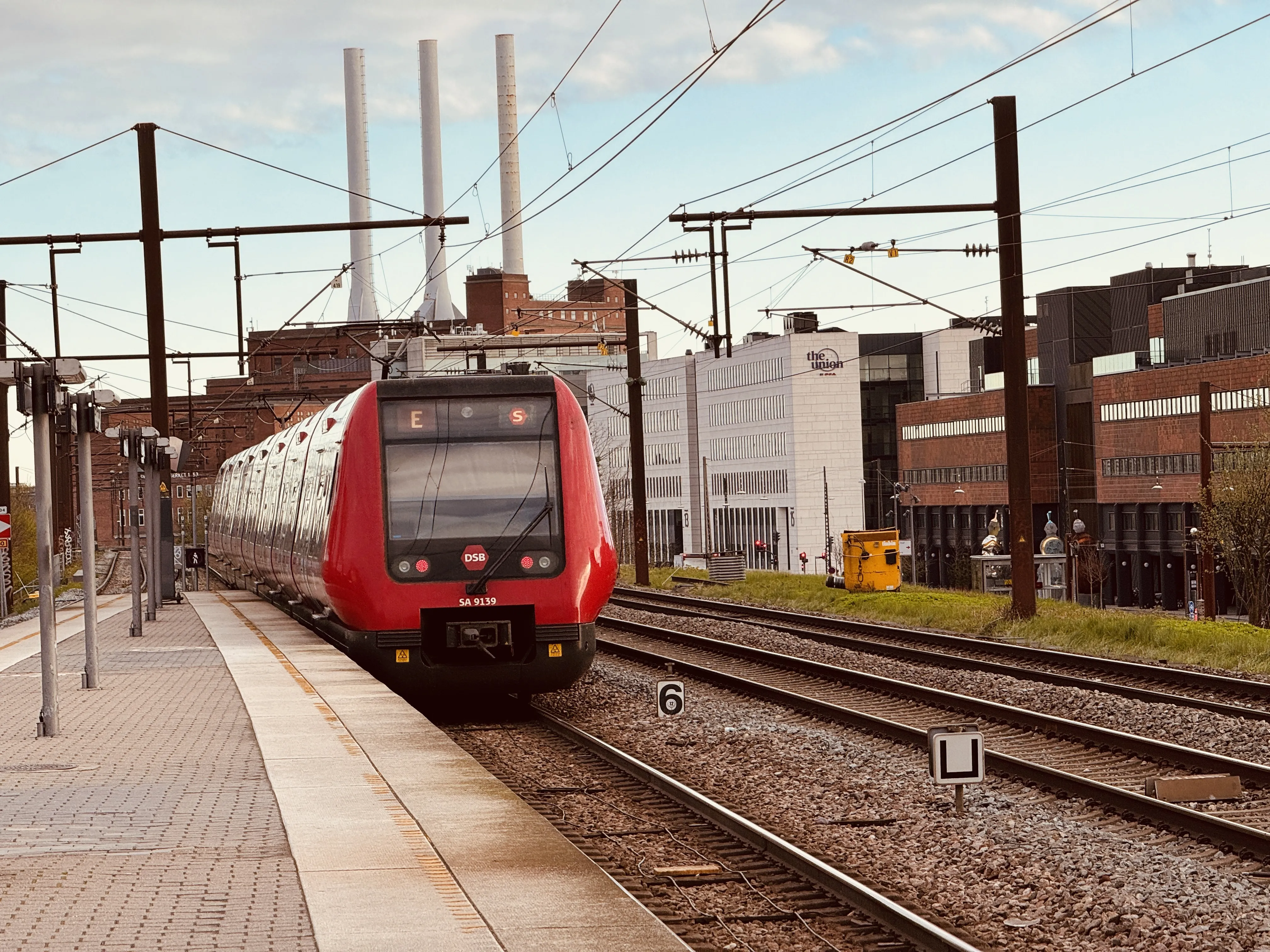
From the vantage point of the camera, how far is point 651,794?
1246 cm

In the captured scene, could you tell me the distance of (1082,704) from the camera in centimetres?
1742

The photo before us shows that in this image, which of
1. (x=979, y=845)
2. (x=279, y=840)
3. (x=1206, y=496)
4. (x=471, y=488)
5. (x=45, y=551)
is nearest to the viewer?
(x=279, y=840)

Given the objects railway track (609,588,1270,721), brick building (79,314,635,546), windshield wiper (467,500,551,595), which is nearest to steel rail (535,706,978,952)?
windshield wiper (467,500,551,595)

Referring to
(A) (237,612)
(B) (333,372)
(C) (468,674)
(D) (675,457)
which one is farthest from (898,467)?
Answer: (C) (468,674)

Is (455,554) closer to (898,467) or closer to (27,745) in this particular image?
(27,745)

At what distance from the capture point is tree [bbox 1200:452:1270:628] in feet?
160

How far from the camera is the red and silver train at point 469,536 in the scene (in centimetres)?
1623

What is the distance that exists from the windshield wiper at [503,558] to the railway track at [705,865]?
1964 mm

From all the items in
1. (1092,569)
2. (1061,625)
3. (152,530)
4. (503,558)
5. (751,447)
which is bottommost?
(1092,569)

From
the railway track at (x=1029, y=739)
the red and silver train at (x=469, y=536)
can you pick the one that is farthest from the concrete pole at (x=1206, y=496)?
the red and silver train at (x=469, y=536)

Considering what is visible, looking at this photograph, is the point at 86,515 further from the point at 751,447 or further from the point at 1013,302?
the point at 751,447

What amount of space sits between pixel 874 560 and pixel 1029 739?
1239 inches

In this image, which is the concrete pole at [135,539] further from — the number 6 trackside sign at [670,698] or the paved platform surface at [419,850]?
the paved platform surface at [419,850]

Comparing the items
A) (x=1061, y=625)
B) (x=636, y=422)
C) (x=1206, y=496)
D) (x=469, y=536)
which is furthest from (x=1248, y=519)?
(x=469, y=536)
